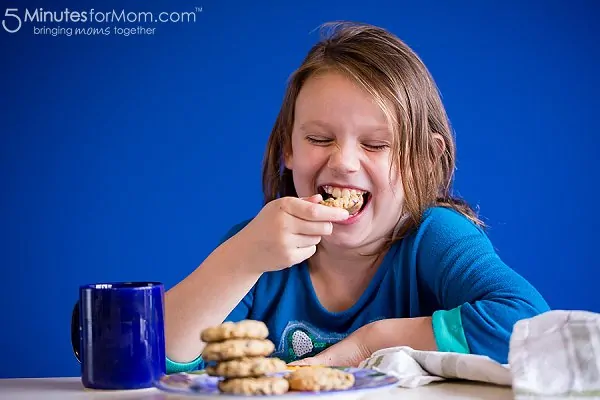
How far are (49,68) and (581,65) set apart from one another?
1.78 metres

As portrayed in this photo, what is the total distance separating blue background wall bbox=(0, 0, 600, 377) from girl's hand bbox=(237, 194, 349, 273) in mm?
1822

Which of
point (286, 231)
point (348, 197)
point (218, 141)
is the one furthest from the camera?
point (218, 141)

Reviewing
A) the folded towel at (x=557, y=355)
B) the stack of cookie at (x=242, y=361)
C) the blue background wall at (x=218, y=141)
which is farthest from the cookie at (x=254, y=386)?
the blue background wall at (x=218, y=141)

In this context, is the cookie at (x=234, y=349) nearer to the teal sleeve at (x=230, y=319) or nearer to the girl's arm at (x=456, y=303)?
the girl's arm at (x=456, y=303)

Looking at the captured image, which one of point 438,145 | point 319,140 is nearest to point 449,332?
point 319,140

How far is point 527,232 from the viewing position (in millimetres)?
3014

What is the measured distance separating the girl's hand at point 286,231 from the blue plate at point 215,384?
29 cm

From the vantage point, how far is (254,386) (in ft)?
2.43

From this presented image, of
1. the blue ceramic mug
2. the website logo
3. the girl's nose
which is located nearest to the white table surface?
the blue ceramic mug

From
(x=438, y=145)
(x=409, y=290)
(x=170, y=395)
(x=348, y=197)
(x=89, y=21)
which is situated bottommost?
(x=170, y=395)

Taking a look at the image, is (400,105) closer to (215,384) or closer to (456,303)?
(456,303)

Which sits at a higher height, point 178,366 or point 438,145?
point 438,145

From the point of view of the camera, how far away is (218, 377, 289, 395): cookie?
2.42 ft

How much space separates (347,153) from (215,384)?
619 millimetres
